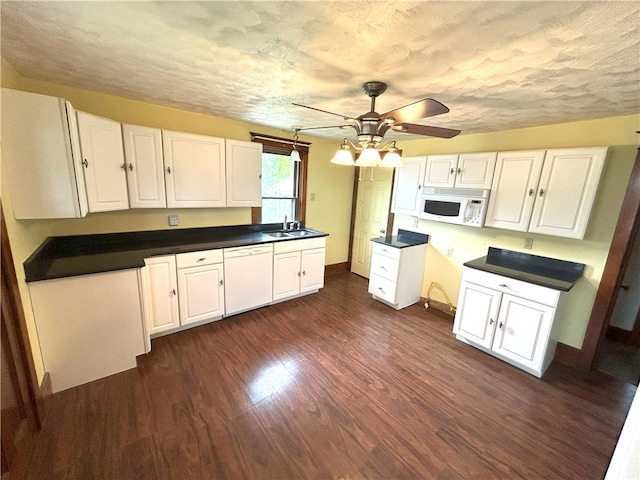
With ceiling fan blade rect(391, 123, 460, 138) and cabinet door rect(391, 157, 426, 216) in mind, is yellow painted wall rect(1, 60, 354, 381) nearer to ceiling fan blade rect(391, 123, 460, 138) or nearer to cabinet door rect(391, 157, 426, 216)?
cabinet door rect(391, 157, 426, 216)

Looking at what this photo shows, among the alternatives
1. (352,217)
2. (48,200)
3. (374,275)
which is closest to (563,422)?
(374,275)

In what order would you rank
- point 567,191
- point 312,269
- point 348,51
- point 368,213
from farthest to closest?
point 368,213, point 312,269, point 567,191, point 348,51

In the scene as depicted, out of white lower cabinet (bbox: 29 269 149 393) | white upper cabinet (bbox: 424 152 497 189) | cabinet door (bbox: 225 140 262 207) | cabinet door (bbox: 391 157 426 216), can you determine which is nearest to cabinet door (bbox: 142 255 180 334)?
white lower cabinet (bbox: 29 269 149 393)

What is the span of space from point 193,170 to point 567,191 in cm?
360

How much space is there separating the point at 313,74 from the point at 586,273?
9.74 feet

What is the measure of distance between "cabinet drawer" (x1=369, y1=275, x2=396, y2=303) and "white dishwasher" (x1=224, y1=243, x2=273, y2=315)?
144 centimetres

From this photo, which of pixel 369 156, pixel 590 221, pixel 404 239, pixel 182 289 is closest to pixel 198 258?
pixel 182 289

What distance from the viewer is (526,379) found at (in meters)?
2.25

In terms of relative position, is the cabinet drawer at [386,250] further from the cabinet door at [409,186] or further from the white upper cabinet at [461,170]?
the white upper cabinet at [461,170]

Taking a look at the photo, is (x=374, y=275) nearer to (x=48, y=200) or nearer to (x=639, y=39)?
(x=639, y=39)

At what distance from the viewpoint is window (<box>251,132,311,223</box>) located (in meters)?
3.50

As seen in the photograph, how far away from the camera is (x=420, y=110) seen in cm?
135

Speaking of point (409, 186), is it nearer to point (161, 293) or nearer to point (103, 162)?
point (161, 293)

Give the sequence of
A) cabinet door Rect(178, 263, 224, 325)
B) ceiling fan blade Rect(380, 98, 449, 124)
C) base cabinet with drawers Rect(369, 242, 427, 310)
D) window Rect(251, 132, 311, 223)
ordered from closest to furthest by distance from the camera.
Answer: ceiling fan blade Rect(380, 98, 449, 124) → cabinet door Rect(178, 263, 224, 325) → base cabinet with drawers Rect(369, 242, 427, 310) → window Rect(251, 132, 311, 223)
